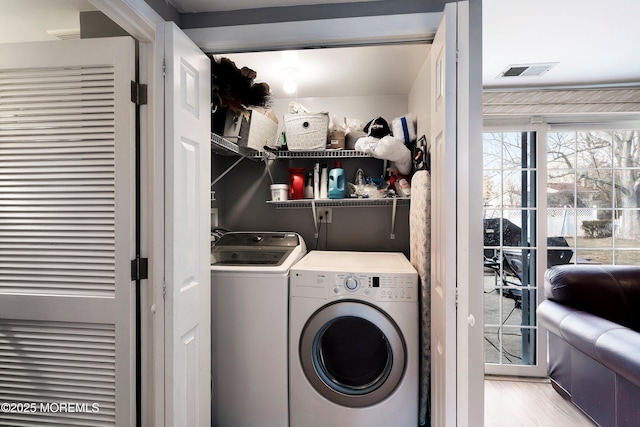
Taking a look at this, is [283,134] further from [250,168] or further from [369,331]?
[369,331]

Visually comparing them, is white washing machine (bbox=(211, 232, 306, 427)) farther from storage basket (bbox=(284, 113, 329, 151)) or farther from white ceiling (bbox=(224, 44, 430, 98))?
white ceiling (bbox=(224, 44, 430, 98))

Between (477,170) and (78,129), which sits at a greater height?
(78,129)

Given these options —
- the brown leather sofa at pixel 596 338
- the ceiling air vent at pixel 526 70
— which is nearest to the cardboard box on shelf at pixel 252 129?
the ceiling air vent at pixel 526 70

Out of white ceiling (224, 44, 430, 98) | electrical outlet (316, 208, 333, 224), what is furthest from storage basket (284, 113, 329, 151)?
electrical outlet (316, 208, 333, 224)

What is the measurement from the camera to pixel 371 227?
2.63 metres

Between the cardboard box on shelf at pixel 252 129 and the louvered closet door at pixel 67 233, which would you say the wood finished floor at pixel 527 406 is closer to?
the louvered closet door at pixel 67 233

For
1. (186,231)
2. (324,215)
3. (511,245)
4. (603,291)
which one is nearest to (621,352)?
(603,291)

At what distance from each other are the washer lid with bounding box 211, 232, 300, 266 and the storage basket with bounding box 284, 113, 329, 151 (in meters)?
0.67

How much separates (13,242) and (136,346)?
685 millimetres

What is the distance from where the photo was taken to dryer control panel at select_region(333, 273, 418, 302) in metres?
1.69

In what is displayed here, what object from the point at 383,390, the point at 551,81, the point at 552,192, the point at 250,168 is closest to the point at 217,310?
the point at 383,390

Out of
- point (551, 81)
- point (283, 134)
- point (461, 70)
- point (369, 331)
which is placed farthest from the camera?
point (551, 81)

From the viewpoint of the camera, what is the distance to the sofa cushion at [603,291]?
7.22 feet

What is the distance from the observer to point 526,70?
2402mm
